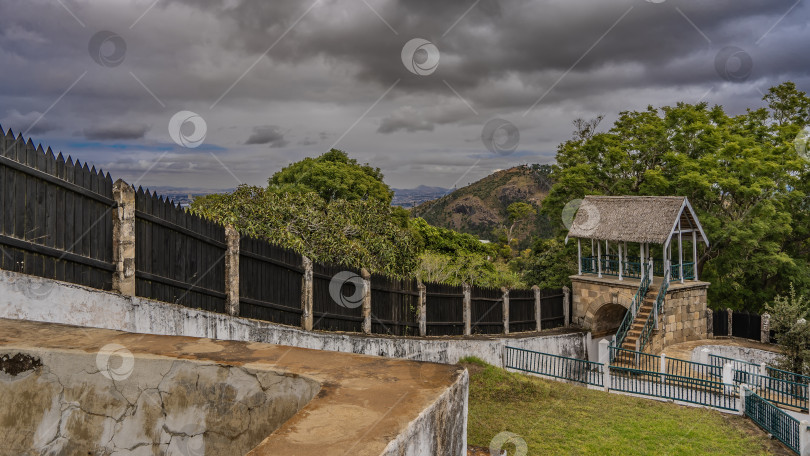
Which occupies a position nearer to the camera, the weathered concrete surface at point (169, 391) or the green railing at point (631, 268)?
the weathered concrete surface at point (169, 391)

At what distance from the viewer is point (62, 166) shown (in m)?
7.07

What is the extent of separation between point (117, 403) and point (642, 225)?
20.2 metres

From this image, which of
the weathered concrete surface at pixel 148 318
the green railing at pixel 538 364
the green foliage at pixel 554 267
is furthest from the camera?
the green foliage at pixel 554 267

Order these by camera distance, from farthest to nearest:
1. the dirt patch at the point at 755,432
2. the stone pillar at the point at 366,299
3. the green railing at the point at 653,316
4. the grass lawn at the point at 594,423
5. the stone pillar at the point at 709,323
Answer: the stone pillar at the point at 709,323 → the green railing at the point at 653,316 → the stone pillar at the point at 366,299 → the dirt patch at the point at 755,432 → the grass lawn at the point at 594,423

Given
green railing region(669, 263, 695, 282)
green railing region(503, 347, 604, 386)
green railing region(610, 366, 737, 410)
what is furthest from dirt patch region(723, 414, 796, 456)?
green railing region(669, 263, 695, 282)

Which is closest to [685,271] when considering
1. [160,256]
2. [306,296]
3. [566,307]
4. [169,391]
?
[566,307]

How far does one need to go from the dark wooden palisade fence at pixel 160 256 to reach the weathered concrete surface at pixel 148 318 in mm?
349

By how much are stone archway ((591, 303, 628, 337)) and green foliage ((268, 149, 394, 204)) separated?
55.8 feet

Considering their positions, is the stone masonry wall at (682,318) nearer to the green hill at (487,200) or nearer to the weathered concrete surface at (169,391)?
the weathered concrete surface at (169,391)

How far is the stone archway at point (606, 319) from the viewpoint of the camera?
2130 centimetres

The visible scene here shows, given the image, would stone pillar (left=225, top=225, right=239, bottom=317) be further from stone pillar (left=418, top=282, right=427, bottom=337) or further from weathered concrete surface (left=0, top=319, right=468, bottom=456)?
stone pillar (left=418, top=282, right=427, bottom=337)

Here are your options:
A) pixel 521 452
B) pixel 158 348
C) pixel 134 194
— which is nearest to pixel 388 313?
pixel 521 452

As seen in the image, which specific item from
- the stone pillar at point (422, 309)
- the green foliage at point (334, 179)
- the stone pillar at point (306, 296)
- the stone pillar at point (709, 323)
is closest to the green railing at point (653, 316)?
the stone pillar at point (709, 323)

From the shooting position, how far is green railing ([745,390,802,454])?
34.3 feet
